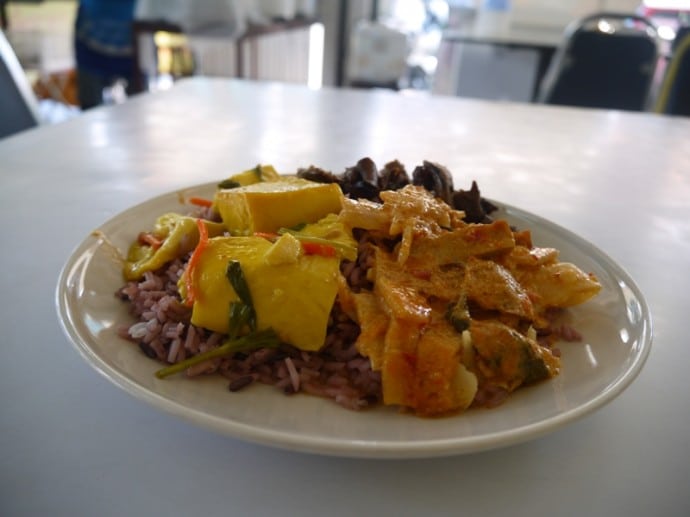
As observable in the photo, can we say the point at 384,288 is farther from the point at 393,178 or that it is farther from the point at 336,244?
the point at 393,178

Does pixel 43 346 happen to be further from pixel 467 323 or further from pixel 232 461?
pixel 467 323

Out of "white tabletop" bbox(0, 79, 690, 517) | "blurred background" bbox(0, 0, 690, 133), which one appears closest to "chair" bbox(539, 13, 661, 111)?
"blurred background" bbox(0, 0, 690, 133)

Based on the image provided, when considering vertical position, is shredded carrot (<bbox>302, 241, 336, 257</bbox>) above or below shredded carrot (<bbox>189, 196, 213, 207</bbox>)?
above

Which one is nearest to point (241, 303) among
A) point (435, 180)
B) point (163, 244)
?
point (163, 244)

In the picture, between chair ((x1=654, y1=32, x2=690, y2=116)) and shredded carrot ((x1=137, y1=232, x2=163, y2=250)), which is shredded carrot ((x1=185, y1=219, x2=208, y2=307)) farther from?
chair ((x1=654, y1=32, x2=690, y2=116))

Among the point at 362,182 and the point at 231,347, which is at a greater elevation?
the point at 362,182

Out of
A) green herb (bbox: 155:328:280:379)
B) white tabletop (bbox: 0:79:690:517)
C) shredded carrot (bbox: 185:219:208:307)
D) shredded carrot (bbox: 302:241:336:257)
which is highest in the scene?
shredded carrot (bbox: 302:241:336:257)
